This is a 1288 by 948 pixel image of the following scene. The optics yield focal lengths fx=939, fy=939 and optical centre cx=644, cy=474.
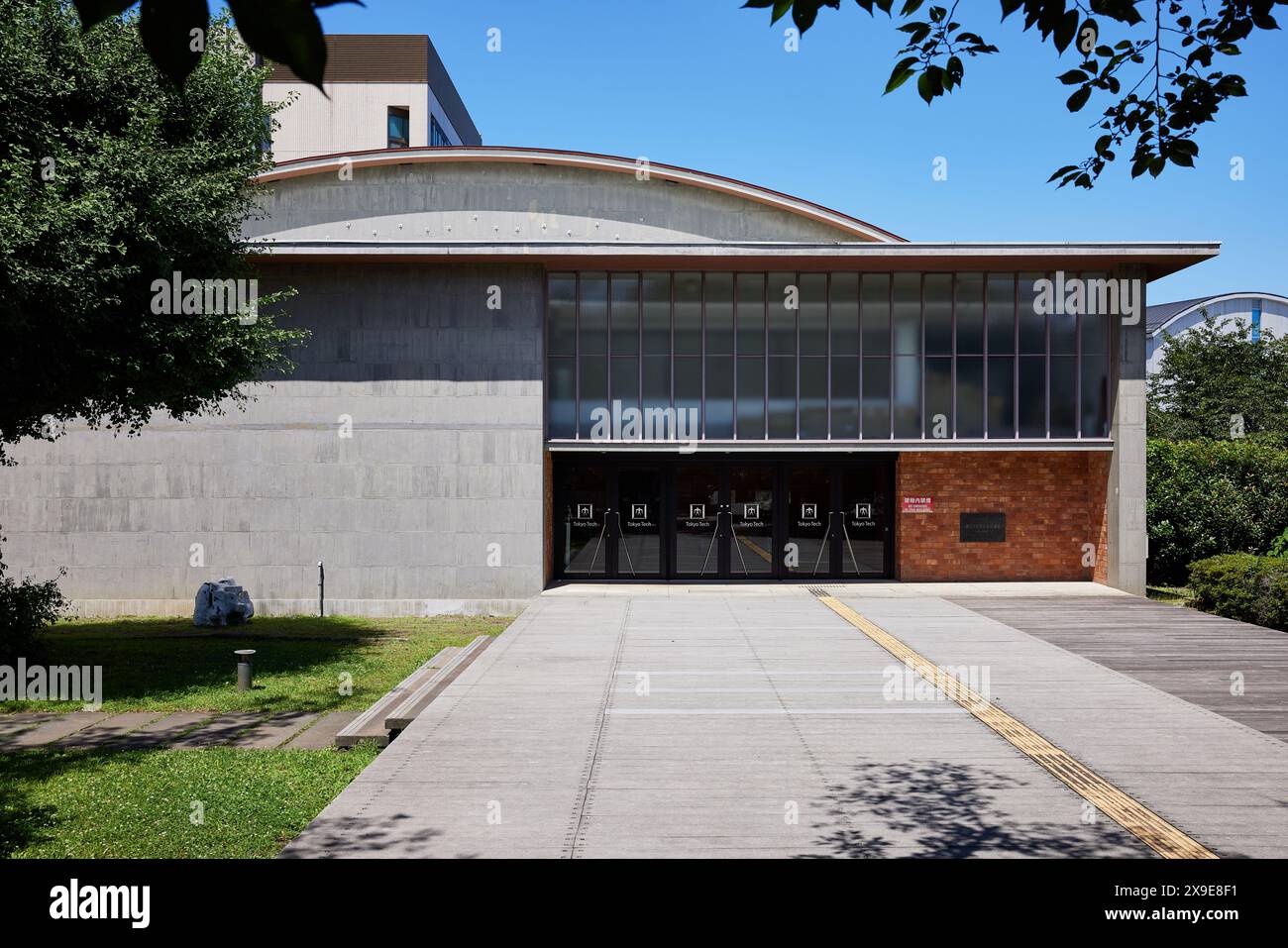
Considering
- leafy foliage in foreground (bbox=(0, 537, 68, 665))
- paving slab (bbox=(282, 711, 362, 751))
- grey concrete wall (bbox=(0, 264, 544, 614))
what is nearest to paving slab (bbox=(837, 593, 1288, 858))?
paving slab (bbox=(282, 711, 362, 751))

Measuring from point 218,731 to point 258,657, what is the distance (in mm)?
4839

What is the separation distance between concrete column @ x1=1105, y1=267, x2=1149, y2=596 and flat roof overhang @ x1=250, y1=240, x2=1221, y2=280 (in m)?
0.99

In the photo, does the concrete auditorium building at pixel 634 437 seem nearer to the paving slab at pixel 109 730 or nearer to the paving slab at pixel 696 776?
the paving slab at pixel 696 776

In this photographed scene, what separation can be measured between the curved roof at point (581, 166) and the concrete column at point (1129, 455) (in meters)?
7.29

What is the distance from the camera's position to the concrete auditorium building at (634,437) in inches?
800

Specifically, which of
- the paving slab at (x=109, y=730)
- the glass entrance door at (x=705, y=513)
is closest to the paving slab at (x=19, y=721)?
the paving slab at (x=109, y=730)

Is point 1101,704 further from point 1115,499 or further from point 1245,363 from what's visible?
point 1245,363

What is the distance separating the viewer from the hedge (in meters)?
22.9

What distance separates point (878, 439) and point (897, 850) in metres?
15.8

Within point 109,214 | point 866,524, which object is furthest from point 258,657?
point 866,524

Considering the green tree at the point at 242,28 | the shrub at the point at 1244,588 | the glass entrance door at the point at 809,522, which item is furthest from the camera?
the glass entrance door at the point at 809,522

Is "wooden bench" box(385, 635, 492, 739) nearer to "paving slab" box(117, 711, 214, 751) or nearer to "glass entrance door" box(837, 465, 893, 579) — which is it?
"paving slab" box(117, 711, 214, 751)

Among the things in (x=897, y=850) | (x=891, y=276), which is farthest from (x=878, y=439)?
(x=897, y=850)

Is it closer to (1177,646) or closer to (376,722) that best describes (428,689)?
(376,722)
